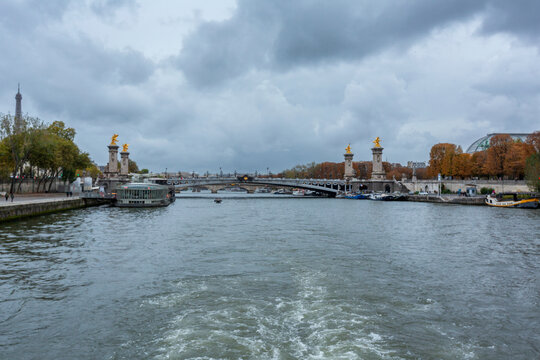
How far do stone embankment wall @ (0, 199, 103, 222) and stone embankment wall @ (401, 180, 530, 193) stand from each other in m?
60.2

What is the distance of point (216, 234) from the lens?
72.9 ft

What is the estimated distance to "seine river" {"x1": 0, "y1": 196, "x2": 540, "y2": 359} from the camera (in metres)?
6.96

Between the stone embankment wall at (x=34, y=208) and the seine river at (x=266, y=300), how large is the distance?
7.83 meters

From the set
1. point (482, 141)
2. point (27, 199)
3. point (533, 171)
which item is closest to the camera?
point (27, 199)

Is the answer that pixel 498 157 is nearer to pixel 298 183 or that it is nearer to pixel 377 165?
pixel 377 165

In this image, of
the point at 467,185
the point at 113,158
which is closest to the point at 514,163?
the point at 467,185

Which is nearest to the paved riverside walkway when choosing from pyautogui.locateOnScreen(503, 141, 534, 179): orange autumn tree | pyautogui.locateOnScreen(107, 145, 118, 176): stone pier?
pyautogui.locateOnScreen(107, 145, 118, 176): stone pier

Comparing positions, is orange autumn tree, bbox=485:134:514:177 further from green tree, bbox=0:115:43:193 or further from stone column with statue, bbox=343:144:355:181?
green tree, bbox=0:115:43:193

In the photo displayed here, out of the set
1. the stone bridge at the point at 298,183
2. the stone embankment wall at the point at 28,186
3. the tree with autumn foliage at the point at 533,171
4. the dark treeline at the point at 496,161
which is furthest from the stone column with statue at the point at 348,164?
the stone embankment wall at the point at 28,186

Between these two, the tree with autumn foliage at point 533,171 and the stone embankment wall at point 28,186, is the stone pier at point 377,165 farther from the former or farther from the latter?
the stone embankment wall at point 28,186

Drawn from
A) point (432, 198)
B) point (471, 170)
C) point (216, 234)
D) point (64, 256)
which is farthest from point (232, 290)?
point (471, 170)

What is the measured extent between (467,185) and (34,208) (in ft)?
219

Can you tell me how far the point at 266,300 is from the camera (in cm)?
948

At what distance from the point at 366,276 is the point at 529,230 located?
1873 centimetres
